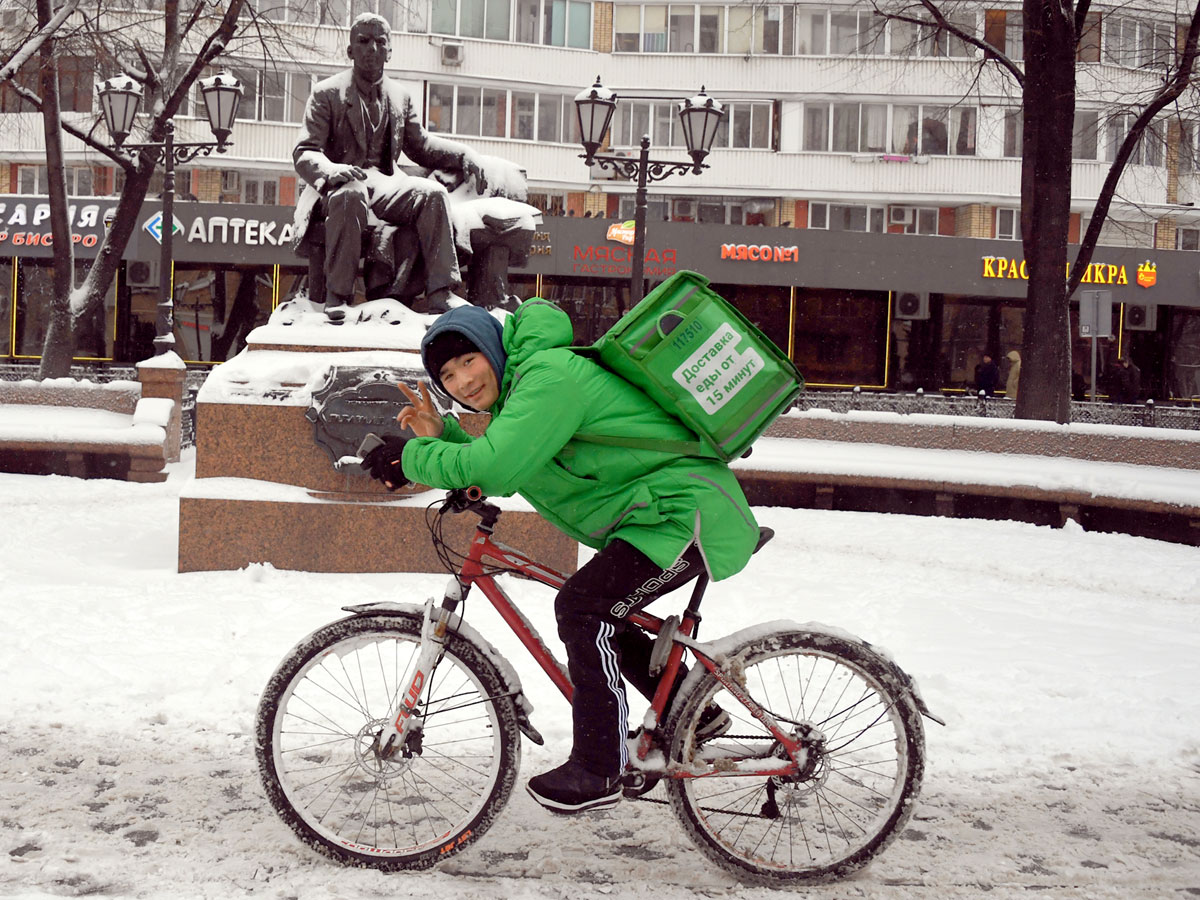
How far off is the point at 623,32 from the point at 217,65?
56.2ft

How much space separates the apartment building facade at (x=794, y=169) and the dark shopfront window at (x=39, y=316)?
0.05 m

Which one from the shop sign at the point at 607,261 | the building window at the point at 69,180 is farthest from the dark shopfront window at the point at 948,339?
the building window at the point at 69,180

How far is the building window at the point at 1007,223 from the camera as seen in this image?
36188 mm

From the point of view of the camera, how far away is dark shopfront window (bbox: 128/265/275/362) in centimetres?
3122

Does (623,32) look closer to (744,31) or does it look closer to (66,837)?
(744,31)

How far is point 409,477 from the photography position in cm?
318

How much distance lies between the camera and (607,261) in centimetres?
3109

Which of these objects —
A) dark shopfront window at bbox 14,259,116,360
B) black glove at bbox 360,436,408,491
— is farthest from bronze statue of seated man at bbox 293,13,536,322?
dark shopfront window at bbox 14,259,116,360

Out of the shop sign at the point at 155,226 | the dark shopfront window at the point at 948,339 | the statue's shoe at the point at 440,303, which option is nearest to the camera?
the statue's shoe at the point at 440,303

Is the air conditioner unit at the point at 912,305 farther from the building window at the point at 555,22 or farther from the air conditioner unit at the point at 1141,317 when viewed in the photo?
the building window at the point at 555,22

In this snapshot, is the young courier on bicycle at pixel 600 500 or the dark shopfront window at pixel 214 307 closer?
the young courier on bicycle at pixel 600 500

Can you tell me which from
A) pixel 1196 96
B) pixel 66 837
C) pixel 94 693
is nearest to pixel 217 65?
pixel 1196 96

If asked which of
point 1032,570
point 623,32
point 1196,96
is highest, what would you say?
point 623,32

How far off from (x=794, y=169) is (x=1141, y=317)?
1021 cm
